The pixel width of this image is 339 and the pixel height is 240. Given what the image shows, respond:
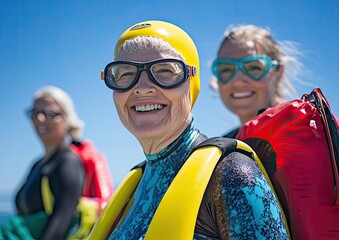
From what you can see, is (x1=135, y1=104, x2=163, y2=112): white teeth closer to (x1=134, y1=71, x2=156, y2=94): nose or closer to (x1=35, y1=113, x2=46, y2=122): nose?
(x1=134, y1=71, x2=156, y2=94): nose

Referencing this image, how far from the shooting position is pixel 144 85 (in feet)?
6.33

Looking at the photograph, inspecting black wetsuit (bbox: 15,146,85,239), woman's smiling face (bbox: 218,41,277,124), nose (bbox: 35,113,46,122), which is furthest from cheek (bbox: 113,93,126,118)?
nose (bbox: 35,113,46,122)

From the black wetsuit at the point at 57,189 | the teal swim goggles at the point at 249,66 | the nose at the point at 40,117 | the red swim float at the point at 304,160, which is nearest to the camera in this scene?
the red swim float at the point at 304,160

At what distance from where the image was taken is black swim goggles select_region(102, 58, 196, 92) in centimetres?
192

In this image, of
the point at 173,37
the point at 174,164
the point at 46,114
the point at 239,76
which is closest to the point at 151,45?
the point at 173,37

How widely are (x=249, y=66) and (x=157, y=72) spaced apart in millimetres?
1662

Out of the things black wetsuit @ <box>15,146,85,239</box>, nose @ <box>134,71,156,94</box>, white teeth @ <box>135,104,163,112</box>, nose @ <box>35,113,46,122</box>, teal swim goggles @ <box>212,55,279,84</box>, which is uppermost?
teal swim goggles @ <box>212,55,279,84</box>

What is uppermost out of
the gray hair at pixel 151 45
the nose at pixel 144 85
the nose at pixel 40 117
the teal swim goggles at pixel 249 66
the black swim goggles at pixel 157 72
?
the teal swim goggles at pixel 249 66

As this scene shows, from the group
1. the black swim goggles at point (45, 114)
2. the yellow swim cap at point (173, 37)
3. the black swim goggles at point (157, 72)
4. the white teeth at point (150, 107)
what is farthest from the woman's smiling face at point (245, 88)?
the black swim goggles at point (45, 114)

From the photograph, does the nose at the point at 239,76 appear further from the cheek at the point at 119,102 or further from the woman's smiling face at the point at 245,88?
the cheek at the point at 119,102

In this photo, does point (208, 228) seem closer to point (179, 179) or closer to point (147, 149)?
point (179, 179)

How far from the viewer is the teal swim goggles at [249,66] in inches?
136

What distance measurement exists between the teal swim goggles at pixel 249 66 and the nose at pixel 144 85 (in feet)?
5.40

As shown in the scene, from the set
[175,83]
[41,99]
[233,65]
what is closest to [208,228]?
[175,83]
